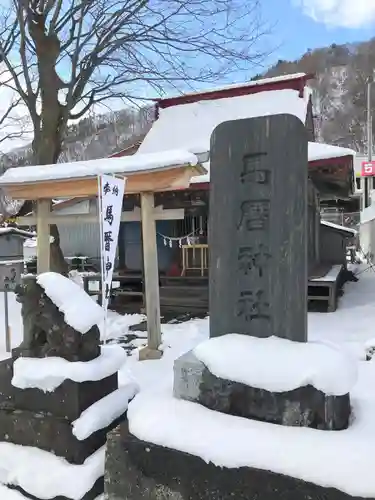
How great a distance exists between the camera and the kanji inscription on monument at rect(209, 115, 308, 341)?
2648 mm

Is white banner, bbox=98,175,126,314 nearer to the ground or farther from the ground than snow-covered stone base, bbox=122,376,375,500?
farther from the ground

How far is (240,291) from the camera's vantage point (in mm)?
2814

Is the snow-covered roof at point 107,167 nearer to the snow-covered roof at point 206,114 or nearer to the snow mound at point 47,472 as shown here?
the snow mound at point 47,472

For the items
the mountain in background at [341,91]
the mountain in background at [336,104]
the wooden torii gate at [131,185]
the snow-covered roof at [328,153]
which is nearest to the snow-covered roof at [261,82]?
the snow-covered roof at [328,153]

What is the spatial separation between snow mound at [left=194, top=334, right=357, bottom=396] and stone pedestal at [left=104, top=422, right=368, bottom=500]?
499 mm

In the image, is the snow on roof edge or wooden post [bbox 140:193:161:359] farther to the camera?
the snow on roof edge

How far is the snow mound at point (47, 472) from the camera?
2877 millimetres

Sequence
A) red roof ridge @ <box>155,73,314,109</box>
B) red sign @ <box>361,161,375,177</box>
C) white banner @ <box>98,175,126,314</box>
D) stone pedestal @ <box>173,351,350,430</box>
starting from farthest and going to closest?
red sign @ <box>361,161,375,177</box>
red roof ridge @ <box>155,73,314,109</box>
white banner @ <box>98,175,126,314</box>
stone pedestal @ <box>173,351,350,430</box>

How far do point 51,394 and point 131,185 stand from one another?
11.6 feet

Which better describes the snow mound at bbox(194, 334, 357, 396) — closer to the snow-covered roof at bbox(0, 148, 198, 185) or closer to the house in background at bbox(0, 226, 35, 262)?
the snow-covered roof at bbox(0, 148, 198, 185)

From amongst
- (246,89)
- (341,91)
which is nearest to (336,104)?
(341,91)

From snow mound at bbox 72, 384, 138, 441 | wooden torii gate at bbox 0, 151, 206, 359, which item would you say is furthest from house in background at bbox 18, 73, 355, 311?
snow mound at bbox 72, 384, 138, 441

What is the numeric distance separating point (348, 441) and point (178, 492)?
1025mm

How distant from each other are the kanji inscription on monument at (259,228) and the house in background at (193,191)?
7.24 metres
